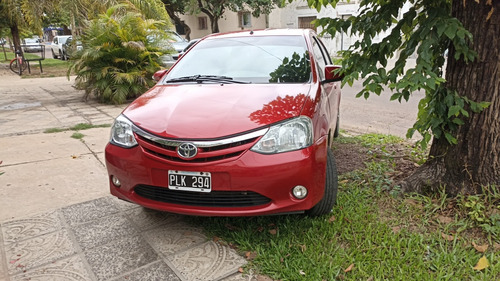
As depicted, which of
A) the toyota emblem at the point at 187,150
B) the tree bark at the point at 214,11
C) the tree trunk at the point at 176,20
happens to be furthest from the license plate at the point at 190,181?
the tree trunk at the point at 176,20

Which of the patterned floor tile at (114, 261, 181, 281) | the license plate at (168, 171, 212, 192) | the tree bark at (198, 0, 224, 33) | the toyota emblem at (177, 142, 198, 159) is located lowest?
the patterned floor tile at (114, 261, 181, 281)

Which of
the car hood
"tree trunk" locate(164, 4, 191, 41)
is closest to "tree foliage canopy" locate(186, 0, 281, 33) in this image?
"tree trunk" locate(164, 4, 191, 41)

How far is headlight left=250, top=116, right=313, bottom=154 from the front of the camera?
8.11ft

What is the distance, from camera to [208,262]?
256 centimetres

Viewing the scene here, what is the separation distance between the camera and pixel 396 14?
3041 mm

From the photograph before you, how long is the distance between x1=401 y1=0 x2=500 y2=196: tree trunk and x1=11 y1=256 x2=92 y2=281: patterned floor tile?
8.87ft

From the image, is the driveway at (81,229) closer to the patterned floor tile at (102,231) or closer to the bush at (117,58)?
the patterned floor tile at (102,231)

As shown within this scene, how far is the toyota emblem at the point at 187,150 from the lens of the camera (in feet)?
8.06

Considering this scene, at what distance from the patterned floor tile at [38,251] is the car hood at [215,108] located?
3.46 ft

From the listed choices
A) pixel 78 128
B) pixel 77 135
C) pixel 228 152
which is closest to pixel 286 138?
pixel 228 152

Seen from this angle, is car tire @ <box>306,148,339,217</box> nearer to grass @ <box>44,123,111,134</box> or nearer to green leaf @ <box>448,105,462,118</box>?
green leaf @ <box>448,105,462,118</box>

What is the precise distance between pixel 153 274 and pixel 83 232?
34.7 inches

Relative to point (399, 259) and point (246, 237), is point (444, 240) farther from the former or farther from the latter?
point (246, 237)

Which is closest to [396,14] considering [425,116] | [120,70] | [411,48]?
[411,48]
